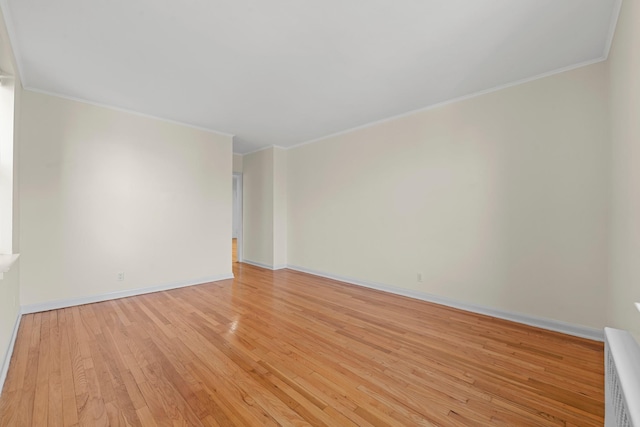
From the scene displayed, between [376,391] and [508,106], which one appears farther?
[508,106]

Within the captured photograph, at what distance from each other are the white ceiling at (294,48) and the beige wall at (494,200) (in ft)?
1.24

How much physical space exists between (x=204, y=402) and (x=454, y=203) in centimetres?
345

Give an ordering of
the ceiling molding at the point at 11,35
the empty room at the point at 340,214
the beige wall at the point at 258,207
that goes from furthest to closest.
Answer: the beige wall at the point at 258,207
the ceiling molding at the point at 11,35
the empty room at the point at 340,214

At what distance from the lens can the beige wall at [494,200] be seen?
2.66 meters

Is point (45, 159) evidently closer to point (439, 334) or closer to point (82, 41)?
point (82, 41)

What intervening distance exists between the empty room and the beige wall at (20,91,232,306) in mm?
25

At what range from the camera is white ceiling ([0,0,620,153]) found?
1962 millimetres

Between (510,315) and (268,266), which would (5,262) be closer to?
(268,266)

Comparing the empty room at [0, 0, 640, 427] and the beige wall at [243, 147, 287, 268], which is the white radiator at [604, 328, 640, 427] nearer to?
the empty room at [0, 0, 640, 427]

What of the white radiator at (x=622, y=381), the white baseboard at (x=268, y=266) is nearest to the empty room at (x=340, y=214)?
the white radiator at (x=622, y=381)

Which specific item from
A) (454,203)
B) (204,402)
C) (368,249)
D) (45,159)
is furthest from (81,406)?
(454,203)

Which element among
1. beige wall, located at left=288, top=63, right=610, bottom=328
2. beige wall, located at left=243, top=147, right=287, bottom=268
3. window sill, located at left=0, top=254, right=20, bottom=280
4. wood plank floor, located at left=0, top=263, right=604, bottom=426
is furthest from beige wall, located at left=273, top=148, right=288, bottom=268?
window sill, located at left=0, top=254, right=20, bottom=280

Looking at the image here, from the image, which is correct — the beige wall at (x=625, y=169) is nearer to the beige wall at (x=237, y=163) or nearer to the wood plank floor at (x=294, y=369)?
the wood plank floor at (x=294, y=369)

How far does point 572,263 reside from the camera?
8.91 feet
